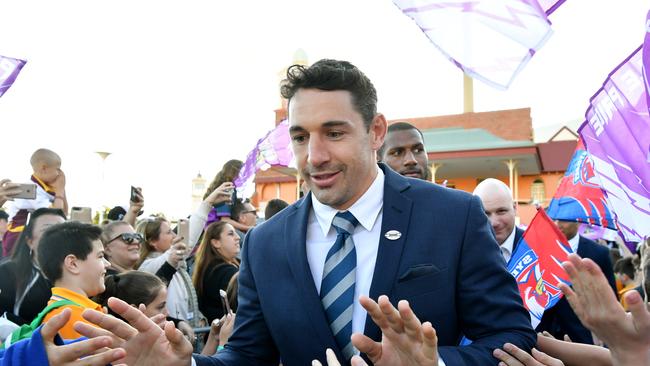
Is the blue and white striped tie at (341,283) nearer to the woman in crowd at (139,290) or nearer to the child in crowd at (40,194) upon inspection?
the woman in crowd at (139,290)

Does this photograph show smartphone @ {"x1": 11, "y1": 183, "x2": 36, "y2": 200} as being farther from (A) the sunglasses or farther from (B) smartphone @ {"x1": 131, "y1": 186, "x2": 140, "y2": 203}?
(B) smartphone @ {"x1": 131, "y1": 186, "x2": 140, "y2": 203}

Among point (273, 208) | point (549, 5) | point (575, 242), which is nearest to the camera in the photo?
point (549, 5)

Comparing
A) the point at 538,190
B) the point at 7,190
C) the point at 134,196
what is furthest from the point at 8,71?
the point at 538,190

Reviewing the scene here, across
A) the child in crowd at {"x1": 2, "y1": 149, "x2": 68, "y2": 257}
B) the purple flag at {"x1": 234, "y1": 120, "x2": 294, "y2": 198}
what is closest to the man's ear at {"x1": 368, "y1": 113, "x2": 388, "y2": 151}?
the child in crowd at {"x1": 2, "y1": 149, "x2": 68, "y2": 257}

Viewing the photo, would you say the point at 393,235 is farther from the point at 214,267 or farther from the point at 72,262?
the point at 214,267

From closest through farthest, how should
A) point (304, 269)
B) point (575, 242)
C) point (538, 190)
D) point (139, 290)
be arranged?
point (304, 269) < point (139, 290) < point (575, 242) < point (538, 190)

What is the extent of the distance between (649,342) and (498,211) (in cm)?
241

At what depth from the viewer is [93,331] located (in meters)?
1.88

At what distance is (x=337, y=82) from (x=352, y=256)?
674mm

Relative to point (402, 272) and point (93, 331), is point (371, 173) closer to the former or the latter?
point (402, 272)

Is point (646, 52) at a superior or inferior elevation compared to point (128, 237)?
superior

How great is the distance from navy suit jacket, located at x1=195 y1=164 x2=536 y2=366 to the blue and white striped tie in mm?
58

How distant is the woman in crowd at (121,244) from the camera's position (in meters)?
5.32

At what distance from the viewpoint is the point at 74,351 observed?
70.5 inches
